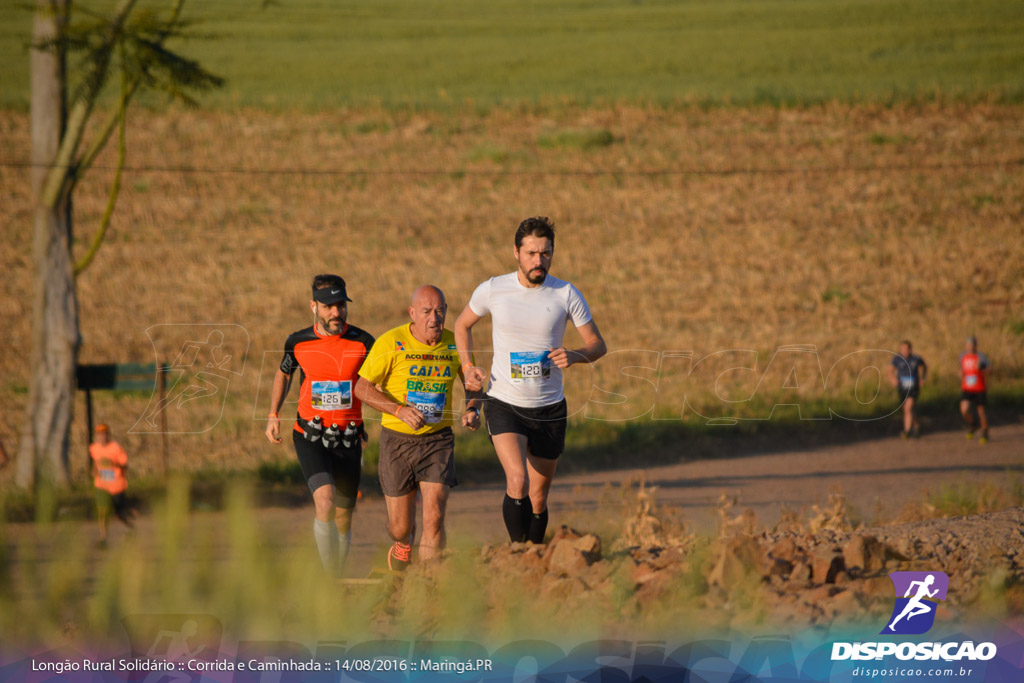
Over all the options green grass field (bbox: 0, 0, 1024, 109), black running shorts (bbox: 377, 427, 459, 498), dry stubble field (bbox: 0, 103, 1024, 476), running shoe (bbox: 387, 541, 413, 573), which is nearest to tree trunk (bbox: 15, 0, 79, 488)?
dry stubble field (bbox: 0, 103, 1024, 476)

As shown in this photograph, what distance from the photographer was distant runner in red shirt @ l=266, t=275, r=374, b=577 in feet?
24.1

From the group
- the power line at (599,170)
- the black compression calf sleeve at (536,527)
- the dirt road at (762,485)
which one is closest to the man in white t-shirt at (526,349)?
the black compression calf sleeve at (536,527)

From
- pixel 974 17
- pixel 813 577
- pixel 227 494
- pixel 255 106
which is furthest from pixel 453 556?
pixel 974 17

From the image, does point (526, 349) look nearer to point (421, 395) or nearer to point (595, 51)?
point (421, 395)

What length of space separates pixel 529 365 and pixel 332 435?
1.47 meters

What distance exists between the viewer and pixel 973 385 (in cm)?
1602

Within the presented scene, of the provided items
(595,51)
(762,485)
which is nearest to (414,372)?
(762,485)

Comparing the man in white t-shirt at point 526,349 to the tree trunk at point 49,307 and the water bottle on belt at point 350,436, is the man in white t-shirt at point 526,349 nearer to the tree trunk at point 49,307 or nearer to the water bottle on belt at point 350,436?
the water bottle on belt at point 350,436

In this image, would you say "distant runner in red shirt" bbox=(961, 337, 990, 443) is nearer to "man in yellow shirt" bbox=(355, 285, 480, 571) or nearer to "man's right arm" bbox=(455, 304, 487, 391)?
"man's right arm" bbox=(455, 304, 487, 391)

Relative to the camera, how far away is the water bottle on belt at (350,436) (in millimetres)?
7449

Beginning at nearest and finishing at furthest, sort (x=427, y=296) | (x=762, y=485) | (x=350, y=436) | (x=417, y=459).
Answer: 1. (x=427, y=296)
2. (x=417, y=459)
3. (x=350, y=436)
4. (x=762, y=485)

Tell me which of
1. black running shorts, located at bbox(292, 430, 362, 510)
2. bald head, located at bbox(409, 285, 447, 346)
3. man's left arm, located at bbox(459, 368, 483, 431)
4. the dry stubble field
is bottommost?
black running shorts, located at bbox(292, 430, 362, 510)

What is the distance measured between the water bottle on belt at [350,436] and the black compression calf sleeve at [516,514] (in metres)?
1.13

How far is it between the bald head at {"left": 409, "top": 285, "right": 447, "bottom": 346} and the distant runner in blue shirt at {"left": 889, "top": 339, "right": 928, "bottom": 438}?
1087cm
